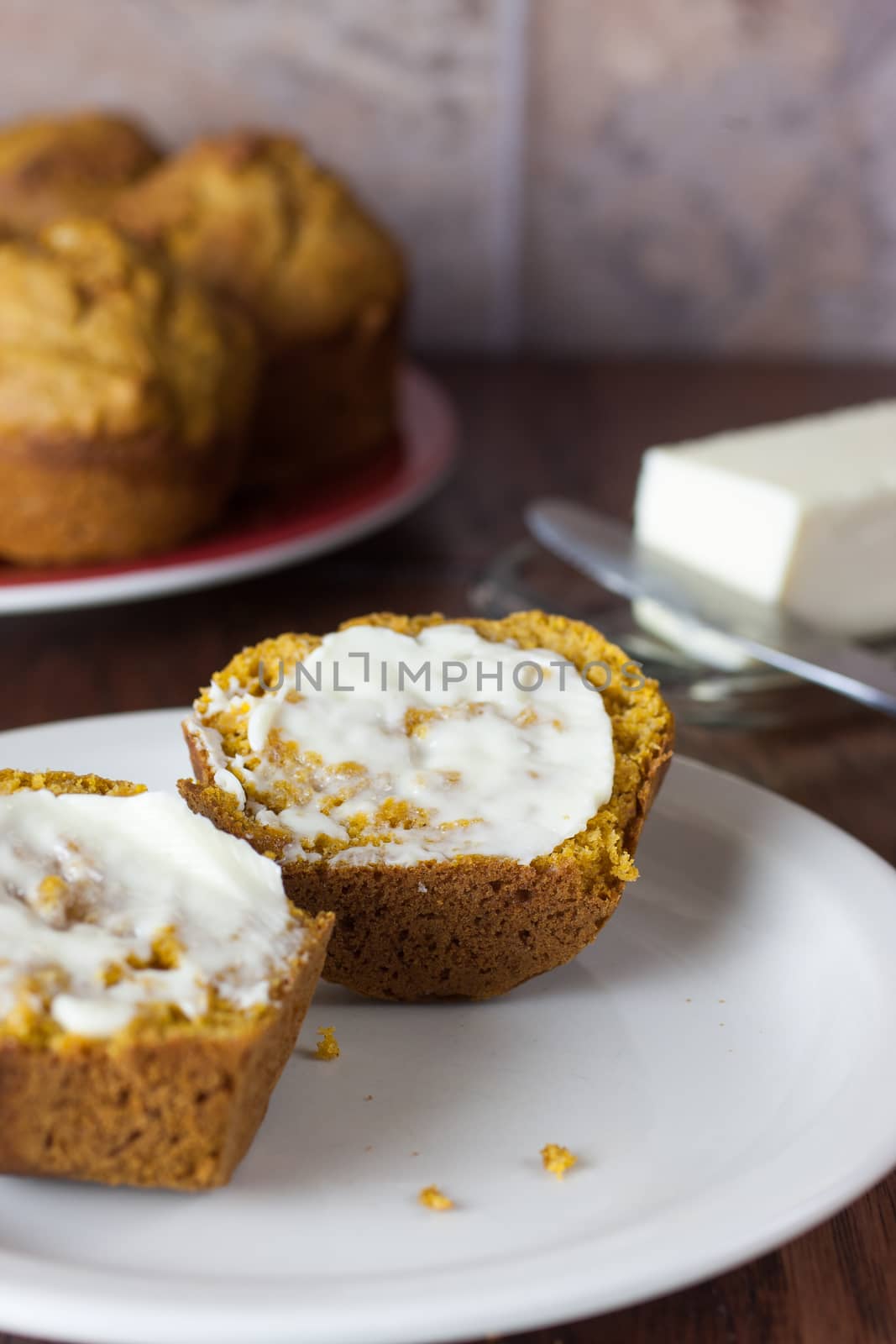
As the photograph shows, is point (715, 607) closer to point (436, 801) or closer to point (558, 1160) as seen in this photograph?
point (436, 801)

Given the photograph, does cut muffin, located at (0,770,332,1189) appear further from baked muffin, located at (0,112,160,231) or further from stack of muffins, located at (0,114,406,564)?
baked muffin, located at (0,112,160,231)

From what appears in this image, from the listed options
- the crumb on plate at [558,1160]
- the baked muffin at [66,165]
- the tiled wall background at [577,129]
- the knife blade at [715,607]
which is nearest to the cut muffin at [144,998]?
the crumb on plate at [558,1160]

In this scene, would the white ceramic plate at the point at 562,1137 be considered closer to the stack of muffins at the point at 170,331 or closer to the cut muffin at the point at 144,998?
the cut muffin at the point at 144,998

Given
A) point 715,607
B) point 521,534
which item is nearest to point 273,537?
point 521,534

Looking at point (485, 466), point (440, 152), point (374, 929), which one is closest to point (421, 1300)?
point (374, 929)

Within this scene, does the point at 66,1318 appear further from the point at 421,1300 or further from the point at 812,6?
the point at 812,6

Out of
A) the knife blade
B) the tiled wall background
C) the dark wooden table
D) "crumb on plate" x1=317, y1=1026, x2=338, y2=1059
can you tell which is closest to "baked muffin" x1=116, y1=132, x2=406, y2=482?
the dark wooden table
